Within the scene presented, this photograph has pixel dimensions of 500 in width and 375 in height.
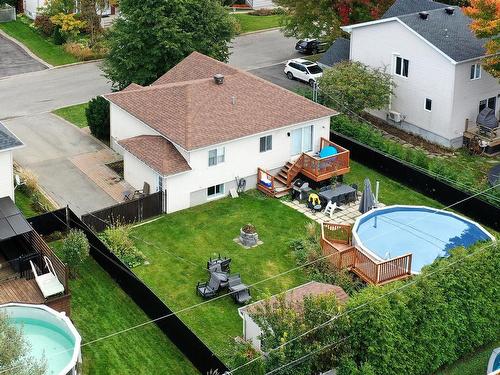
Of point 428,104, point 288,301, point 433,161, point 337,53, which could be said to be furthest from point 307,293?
point 337,53

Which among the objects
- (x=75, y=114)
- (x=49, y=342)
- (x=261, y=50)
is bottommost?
(x=49, y=342)

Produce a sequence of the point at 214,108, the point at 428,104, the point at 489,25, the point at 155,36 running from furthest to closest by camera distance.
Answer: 1. the point at 155,36
2. the point at 428,104
3. the point at 489,25
4. the point at 214,108

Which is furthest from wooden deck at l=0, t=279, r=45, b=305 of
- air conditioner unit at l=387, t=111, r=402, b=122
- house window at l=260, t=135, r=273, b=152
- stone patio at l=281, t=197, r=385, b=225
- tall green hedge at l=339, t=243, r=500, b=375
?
air conditioner unit at l=387, t=111, r=402, b=122

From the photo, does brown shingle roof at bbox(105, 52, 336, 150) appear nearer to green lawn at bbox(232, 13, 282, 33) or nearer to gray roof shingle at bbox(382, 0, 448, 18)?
gray roof shingle at bbox(382, 0, 448, 18)

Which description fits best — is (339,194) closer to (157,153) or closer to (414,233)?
(414,233)

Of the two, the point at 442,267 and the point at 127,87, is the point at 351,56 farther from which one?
the point at 442,267

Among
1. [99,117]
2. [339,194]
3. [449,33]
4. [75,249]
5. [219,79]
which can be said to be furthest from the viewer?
[449,33]

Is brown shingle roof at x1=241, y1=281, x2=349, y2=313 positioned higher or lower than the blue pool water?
higher
